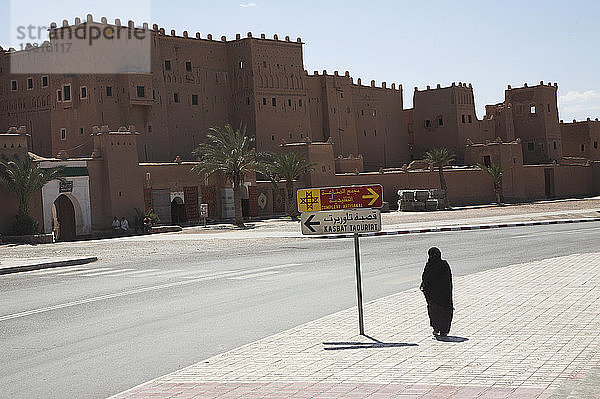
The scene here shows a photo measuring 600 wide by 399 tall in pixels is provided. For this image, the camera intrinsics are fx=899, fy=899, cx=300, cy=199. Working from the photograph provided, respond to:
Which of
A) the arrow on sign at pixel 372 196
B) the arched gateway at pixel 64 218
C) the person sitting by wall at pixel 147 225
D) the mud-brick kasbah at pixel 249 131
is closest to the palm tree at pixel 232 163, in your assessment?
the mud-brick kasbah at pixel 249 131

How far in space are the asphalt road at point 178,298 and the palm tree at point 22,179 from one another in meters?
13.3

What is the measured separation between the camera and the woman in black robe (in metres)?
11.3

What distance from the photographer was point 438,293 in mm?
11562

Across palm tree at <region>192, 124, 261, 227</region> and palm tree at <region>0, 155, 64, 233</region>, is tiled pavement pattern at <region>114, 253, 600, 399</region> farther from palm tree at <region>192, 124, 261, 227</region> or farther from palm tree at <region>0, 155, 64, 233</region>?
palm tree at <region>192, 124, 261, 227</region>

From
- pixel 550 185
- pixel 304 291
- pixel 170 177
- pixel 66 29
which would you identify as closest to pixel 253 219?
pixel 170 177

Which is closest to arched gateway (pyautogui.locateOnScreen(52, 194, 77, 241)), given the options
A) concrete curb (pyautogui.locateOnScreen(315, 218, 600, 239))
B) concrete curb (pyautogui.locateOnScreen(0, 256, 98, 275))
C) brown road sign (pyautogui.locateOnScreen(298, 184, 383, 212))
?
concrete curb (pyautogui.locateOnScreen(315, 218, 600, 239))

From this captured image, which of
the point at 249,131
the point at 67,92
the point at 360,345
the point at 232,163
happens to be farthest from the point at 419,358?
the point at 249,131

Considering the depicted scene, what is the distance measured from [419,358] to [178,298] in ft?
26.7

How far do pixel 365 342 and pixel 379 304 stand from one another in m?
3.50

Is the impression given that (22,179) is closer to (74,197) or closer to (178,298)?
(74,197)

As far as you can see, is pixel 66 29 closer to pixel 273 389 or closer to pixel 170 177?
pixel 170 177

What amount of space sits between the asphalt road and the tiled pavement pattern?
33.2 inches

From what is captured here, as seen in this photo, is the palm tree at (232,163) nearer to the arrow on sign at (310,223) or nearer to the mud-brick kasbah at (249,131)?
the mud-brick kasbah at (249,131)

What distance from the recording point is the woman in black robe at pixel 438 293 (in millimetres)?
11328
